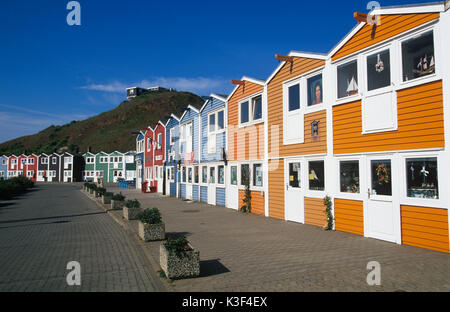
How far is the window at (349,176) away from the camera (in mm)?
9469

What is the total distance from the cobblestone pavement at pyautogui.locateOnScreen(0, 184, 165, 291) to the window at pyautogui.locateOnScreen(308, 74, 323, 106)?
289 inches

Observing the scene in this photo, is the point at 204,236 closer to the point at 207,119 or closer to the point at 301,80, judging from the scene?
the point at 301,80

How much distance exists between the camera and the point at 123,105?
149500 millimetres

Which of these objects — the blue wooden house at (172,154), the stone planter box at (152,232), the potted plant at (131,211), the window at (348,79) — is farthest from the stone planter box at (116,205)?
the window at (348,79)

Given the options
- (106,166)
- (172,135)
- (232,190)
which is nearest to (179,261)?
(232,190)

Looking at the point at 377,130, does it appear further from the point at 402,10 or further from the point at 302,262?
the point at 302,262

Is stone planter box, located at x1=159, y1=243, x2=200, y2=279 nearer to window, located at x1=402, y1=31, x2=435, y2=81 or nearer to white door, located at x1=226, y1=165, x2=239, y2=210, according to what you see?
window, located at x1=402, y1=31, x2=435, y2=81

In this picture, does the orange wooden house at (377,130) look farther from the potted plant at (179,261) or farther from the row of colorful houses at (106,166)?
the row of colorful houses at (106,166)

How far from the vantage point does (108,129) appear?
12938 centimetres

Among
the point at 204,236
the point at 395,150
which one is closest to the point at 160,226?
the point at 204,236

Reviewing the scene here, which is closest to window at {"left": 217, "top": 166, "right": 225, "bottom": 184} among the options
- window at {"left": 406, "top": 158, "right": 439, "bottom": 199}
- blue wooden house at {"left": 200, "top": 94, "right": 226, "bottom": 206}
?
blue wooden house at {"left": 200, "top": 94, "right": 226, "bottom": 206}

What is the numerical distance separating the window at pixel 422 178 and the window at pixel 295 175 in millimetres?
4162

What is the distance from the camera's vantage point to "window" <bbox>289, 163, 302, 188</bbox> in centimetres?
1176

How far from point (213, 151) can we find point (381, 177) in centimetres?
1092
